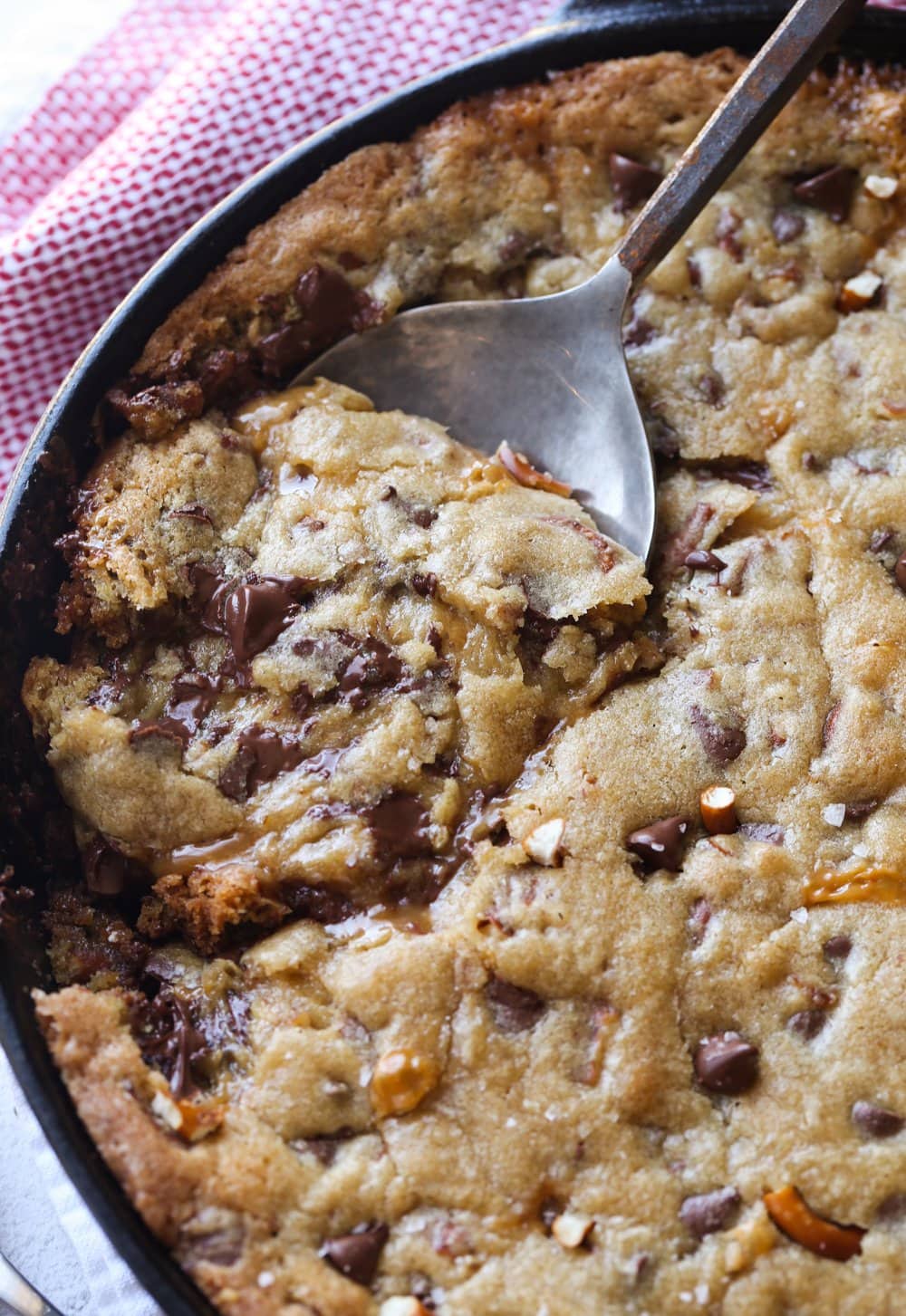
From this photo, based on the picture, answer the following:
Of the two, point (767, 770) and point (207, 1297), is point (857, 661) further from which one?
point (207, 1297)

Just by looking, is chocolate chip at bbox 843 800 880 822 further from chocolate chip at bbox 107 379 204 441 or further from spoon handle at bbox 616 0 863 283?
chocolate chip at bbox 107 379 204 441

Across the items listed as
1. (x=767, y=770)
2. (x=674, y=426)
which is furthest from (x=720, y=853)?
(x=674, y=426)

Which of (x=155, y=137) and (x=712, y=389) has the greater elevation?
(x=155, y=137)

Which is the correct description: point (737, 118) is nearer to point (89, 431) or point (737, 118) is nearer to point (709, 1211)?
point (89, 431)

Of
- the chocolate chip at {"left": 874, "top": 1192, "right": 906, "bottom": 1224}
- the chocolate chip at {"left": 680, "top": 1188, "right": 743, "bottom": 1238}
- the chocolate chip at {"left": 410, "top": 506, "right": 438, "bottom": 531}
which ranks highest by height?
the chocolate chip at {"left": 410, "top": 506, "right": 438, "bottom": 531}

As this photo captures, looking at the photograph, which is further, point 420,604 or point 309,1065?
point 420,604

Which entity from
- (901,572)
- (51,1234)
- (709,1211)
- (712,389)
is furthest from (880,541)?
(51,1234)

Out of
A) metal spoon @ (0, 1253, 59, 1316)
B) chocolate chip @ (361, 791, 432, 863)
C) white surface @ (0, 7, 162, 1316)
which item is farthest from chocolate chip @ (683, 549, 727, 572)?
metal spoon @ (0, 1253, 59, 1316)
